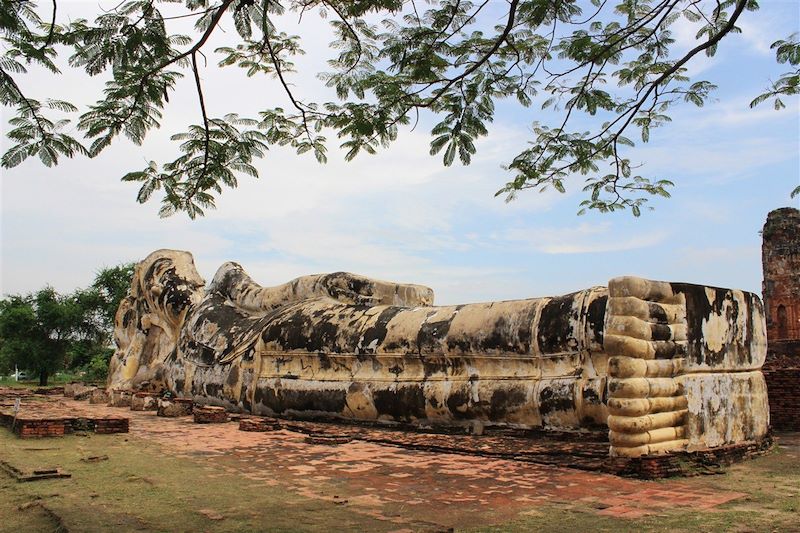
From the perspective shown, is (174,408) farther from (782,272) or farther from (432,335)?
(782,272)

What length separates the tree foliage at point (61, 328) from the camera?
21.8 meters

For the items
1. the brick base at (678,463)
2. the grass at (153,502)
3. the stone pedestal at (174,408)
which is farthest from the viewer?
the stone pedestal at (174,408)

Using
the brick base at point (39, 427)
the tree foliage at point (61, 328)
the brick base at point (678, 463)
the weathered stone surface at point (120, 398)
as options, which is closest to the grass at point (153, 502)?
the brick base at point (39, 427)

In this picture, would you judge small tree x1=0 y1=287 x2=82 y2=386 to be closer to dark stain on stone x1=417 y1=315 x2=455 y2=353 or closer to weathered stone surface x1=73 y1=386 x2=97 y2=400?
weathered stone surface x1=73 y1=386 x2=97 y2=400

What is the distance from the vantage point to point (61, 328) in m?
22.8

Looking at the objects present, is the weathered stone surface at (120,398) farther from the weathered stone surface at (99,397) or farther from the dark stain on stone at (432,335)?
the dark stain on stone at (432,335)

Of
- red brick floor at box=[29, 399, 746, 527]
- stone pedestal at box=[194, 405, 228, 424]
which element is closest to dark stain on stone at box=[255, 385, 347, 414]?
stone pedestal at box=[194, 405, 228, 424]

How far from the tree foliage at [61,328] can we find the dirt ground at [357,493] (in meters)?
17.5

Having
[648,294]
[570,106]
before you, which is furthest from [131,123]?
[648,294]

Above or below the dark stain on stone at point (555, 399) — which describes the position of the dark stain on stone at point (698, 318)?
above

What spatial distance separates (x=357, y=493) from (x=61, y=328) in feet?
69.3

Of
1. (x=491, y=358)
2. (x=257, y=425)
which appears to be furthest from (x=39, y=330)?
(x=491, y=358)

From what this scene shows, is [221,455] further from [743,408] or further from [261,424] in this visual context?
[743,408]

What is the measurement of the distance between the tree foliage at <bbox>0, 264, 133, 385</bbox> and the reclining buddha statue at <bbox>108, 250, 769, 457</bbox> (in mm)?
13230
